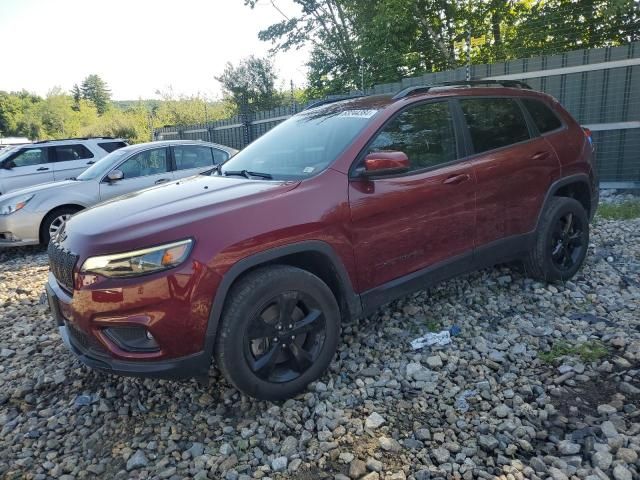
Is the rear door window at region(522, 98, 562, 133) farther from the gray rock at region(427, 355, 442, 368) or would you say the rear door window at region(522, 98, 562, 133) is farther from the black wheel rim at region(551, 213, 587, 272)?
the gray rock at region(427, 355, 442, 368)

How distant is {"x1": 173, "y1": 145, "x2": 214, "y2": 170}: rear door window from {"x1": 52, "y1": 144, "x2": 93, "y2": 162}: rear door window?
394 cm

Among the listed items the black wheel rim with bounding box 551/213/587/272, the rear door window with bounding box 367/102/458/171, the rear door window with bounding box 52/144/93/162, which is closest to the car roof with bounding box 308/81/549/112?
the rear door window with bounding box 367/102/458/171

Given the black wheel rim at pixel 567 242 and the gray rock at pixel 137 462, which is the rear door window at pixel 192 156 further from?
the gray rock at pixel 137 462

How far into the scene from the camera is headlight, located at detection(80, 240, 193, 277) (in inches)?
94.3

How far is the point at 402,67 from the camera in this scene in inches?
538

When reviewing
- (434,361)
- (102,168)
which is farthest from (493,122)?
(102,168)

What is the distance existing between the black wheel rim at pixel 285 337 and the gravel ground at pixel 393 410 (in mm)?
218

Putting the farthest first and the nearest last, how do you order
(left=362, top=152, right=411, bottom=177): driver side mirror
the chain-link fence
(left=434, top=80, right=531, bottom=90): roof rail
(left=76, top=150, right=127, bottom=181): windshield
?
the chain-link fence, (left=76, top=150, right=127, bottom=181): windshield, (left=434, top=80, right=531, bottom=90): roof rail, (left=362, top=152, right=411, bottom=177): driver side mirror

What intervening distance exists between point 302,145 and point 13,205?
5.50m

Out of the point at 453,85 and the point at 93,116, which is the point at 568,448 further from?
the point at 93,116

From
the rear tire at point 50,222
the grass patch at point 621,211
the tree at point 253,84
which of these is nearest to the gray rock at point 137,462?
the rear tire at point 50,222

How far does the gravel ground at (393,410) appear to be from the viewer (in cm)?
234

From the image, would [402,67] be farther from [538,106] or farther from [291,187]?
[291,187]

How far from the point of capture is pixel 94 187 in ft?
23.6
